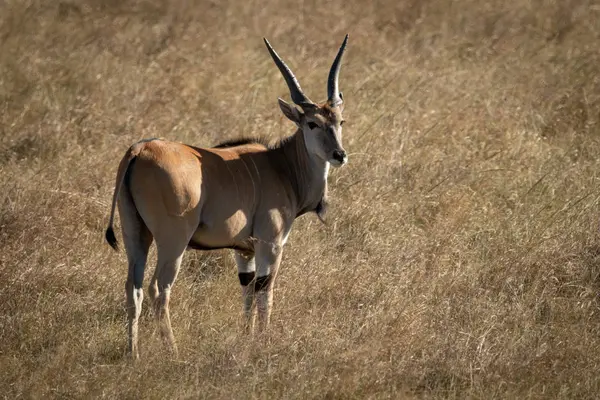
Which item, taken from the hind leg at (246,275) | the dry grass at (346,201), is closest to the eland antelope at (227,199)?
the hind leg at (246,275)

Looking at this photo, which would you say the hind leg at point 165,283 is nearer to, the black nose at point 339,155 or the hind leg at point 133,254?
the hind leg at point 133,254

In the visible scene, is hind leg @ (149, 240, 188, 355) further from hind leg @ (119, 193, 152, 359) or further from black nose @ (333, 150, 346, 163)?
black nose @ (333, 150, 346, 163)

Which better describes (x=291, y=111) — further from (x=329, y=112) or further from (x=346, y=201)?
(x=346, y=201)

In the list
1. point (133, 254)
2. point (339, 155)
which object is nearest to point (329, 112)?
point (339, 155)

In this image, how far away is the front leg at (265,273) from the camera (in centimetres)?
620

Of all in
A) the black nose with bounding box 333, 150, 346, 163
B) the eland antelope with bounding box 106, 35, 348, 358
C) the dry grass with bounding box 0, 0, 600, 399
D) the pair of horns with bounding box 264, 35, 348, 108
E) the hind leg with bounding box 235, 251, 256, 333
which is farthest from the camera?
the pair of horns with bounding box 264, 35, 348, 108

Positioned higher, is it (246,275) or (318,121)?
(318,121)

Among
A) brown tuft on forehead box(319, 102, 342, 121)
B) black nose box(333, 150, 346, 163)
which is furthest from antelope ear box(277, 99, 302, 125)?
black nose box(333, 150, 346, 163)

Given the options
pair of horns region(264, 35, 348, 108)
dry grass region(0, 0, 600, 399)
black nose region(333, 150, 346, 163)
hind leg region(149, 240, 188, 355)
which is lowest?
dry grass region(0, 0, 600, 399)

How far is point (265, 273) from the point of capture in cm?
622

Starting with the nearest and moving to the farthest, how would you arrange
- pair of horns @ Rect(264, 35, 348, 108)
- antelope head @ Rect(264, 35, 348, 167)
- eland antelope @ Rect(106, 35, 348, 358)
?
eland antelope @ Rect(106, 35, 348, 358)
antelope head @ Rect(264, 35, 348, 167)
pair of horns @ Rect(264, 35, 348, 108)

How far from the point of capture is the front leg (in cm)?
620

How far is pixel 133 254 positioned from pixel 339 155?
58.7 inches

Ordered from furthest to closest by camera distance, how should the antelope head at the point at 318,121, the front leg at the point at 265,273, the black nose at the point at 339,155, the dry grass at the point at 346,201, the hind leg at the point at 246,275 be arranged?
the antelope head at the point at 318,121 < the black nose at the point at 339,155 < the hind leg at the point at 246,275 < the front leg at the point at 265,273 < the dry grass at the point at 346,201
